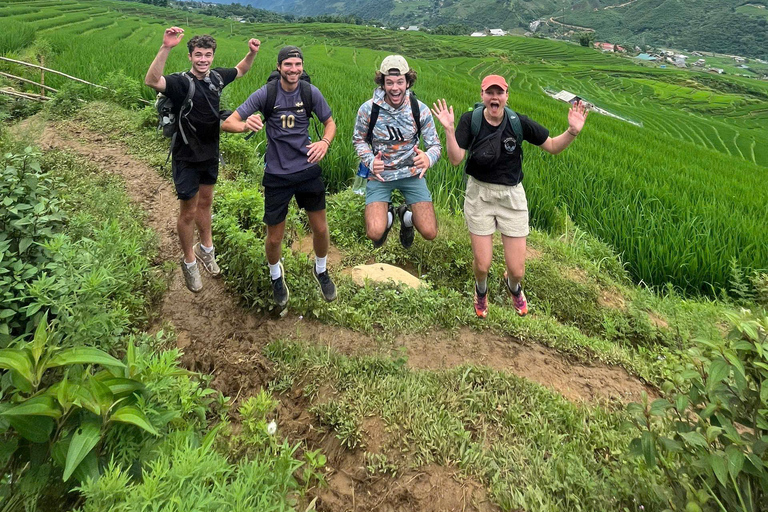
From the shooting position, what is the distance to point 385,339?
293cm

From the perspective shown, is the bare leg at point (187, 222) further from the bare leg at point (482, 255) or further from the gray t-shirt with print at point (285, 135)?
the bare leg at point (482, 255)

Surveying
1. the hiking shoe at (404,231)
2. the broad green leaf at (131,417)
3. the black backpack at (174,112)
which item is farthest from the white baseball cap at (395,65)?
the broad green leaf at (131,417)

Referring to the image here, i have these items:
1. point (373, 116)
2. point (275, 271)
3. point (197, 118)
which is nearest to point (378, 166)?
point (373, 116)

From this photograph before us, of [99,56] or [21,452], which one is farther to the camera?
[99,56]

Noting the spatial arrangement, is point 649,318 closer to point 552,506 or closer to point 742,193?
point 552,506

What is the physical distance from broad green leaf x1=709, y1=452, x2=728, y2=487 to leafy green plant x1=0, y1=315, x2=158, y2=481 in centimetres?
172

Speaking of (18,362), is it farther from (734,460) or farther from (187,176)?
(734,460)

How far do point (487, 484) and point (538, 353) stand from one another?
4.29 ft

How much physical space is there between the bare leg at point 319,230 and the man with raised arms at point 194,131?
893 millimetres

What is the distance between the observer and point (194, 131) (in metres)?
3.00

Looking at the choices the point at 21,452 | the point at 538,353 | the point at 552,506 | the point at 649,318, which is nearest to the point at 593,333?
the point at 649,318

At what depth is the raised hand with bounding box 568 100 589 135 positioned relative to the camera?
2965 mm

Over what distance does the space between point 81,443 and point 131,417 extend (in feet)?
0.47

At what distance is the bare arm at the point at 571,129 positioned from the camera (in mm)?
2975
